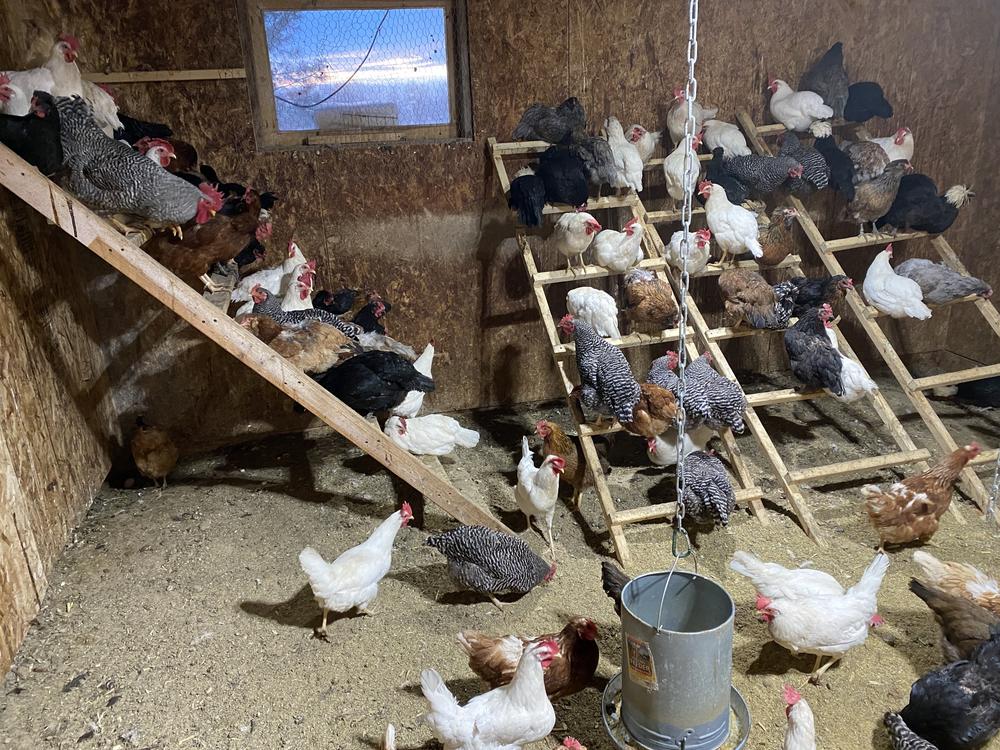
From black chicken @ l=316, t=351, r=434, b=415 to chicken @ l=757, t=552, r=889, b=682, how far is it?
1952 mm

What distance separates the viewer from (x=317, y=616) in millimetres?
3094

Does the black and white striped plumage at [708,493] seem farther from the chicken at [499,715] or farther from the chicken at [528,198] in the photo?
the chicken at [528,198]

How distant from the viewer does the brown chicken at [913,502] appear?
10.9 feet

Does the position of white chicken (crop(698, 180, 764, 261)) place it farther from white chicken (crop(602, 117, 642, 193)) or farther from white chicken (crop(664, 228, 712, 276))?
white chicken (crop(602, 117, 642, 193))

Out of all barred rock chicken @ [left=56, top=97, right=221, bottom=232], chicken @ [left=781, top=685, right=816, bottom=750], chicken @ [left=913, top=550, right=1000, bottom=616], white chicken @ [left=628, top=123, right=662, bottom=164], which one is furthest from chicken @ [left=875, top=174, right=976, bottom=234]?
barred rock chicken @ [left=56, top=97, right=221, bottom=232]

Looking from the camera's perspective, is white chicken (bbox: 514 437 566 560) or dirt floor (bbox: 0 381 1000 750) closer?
dirt floor (bbox: 0 381 1000 750)

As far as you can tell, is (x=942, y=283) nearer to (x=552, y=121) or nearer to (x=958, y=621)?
Answer: (x=958, y=621)

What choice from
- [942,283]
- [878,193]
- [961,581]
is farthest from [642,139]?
[961,581]

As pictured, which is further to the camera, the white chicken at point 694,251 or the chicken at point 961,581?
the white chicken at point 694,251

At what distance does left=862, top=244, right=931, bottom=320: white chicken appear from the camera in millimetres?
4203

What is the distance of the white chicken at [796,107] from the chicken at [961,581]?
112 inches

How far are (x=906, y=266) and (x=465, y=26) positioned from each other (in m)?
3.00

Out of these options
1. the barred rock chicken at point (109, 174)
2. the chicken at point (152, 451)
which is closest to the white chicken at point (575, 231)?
the barred rock chicken at point (109, 174)

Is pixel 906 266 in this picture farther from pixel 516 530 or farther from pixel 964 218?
pixel 516 530
